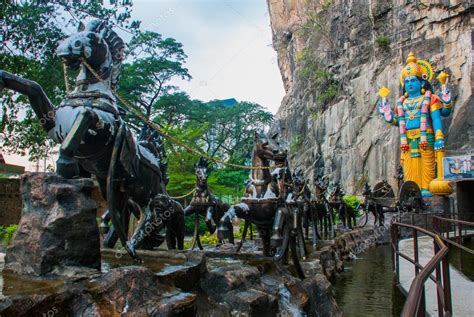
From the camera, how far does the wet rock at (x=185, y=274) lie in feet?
11.2

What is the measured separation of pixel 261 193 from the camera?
233 inches

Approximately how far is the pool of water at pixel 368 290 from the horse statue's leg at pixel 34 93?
13.7 feet

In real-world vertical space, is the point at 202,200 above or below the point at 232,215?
above

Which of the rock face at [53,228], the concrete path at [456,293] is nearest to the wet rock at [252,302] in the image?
the rock face at [53,228]

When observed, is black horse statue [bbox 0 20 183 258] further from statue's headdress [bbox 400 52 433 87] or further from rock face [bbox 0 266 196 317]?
statue's headdress [bbox 400 52 433 87]

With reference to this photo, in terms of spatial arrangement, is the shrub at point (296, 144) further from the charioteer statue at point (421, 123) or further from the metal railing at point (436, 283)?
the metal railing at point (436, 283)

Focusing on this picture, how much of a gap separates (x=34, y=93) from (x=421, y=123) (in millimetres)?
20585

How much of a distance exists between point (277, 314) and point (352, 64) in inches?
1159

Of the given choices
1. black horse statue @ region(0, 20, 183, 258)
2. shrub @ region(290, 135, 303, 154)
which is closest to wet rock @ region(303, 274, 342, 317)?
black horse statue @ region(0, 20, 183, 258)

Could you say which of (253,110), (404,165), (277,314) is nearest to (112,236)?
(277,314)

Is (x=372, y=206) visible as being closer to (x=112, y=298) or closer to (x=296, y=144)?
(x=112, y=298)

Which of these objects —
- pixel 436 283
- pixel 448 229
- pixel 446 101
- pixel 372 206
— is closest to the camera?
pixel 436 283

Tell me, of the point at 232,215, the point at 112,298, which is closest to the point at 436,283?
the point at 112,298

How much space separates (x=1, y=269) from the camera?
3.54 m
